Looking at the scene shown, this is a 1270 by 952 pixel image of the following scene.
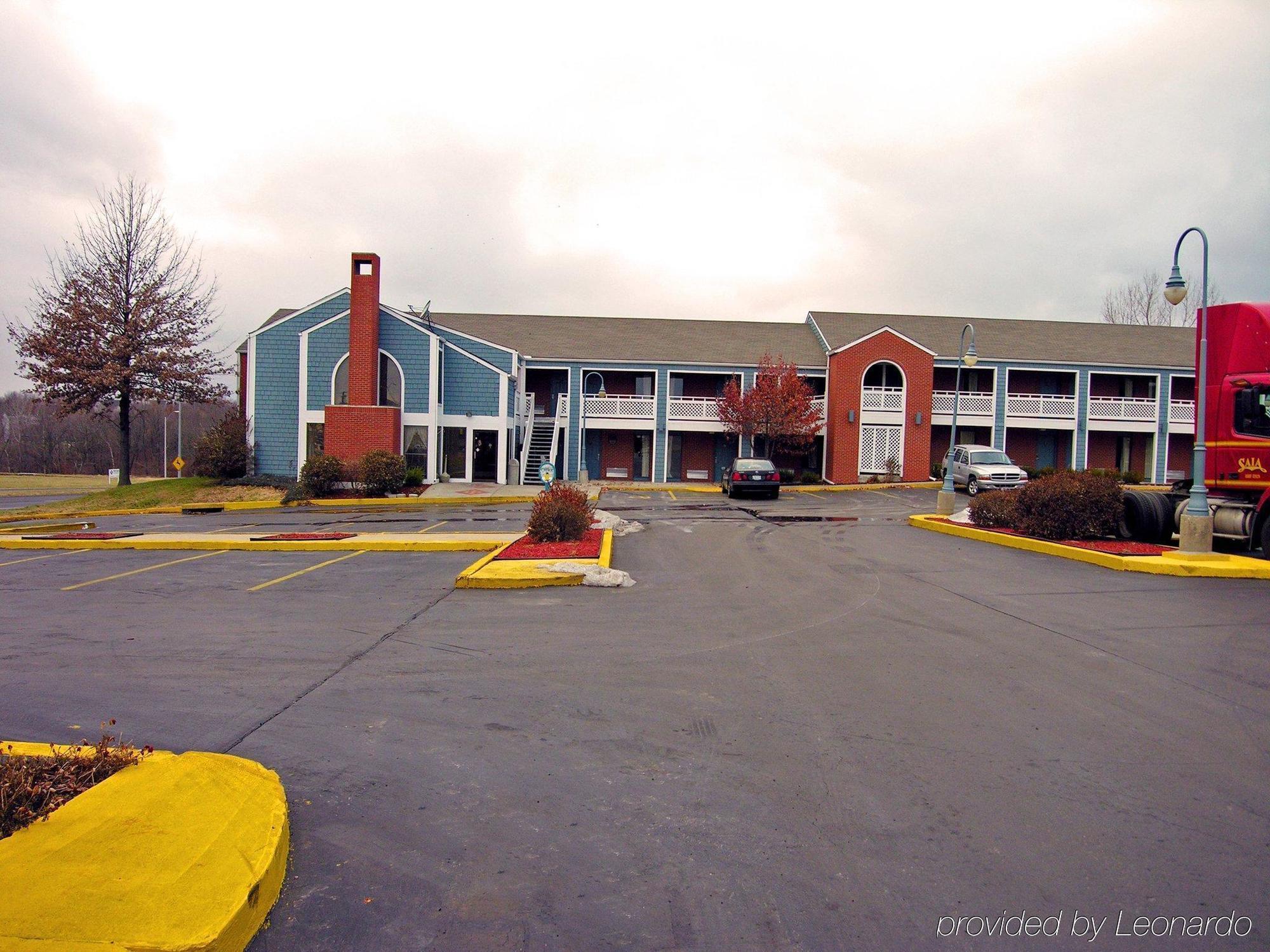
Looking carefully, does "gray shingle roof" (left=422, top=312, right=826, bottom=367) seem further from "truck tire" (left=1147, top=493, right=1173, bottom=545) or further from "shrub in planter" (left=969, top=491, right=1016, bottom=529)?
"truck tire" (left=1147, top=493, right=1173, bottom=545)

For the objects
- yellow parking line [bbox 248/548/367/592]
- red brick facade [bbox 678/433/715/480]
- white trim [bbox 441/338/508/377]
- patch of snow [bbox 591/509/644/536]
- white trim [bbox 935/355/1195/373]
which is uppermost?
white trim [bbox 935/355/1195/373]

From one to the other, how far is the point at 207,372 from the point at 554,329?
16.3 m

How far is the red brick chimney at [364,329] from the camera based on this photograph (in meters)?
30.6

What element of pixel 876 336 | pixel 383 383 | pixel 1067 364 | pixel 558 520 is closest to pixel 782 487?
pixel 876 336

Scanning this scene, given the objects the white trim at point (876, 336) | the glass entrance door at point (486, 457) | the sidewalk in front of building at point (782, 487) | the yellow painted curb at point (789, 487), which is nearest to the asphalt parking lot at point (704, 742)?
the yellow painted curb at point (789, 487)

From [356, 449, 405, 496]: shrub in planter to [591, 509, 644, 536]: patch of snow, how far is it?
10.5 meters

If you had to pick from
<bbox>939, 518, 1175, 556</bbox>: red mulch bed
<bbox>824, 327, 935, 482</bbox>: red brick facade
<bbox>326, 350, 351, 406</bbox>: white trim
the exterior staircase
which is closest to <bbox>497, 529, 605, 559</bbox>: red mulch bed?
<bbox>939, 518, 1175, 556</bbox>: red mulch bed

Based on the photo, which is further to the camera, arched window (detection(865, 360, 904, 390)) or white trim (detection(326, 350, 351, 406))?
arched window (detection(865, 360, 904, 390))

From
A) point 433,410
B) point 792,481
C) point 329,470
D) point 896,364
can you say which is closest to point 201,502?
point 329,470

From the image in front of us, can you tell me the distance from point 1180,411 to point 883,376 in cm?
1442

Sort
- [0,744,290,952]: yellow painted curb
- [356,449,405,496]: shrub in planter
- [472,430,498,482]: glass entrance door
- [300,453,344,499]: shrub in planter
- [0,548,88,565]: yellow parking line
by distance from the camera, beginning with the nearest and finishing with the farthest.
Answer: [0,744,290,952]: yellow painted curb → [0,548,88,565]: yellow parking line → [300,453,344,499]: shrub in planter → [356,449,405,496]: shrub in planter → [472,430,498,482]: glass entrance door

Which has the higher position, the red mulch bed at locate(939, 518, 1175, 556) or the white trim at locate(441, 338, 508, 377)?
the white trim at locate(441, 338, 508, 377)

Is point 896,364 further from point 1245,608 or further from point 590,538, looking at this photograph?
point 1245,608

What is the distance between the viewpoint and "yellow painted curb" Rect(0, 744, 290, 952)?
290cm
